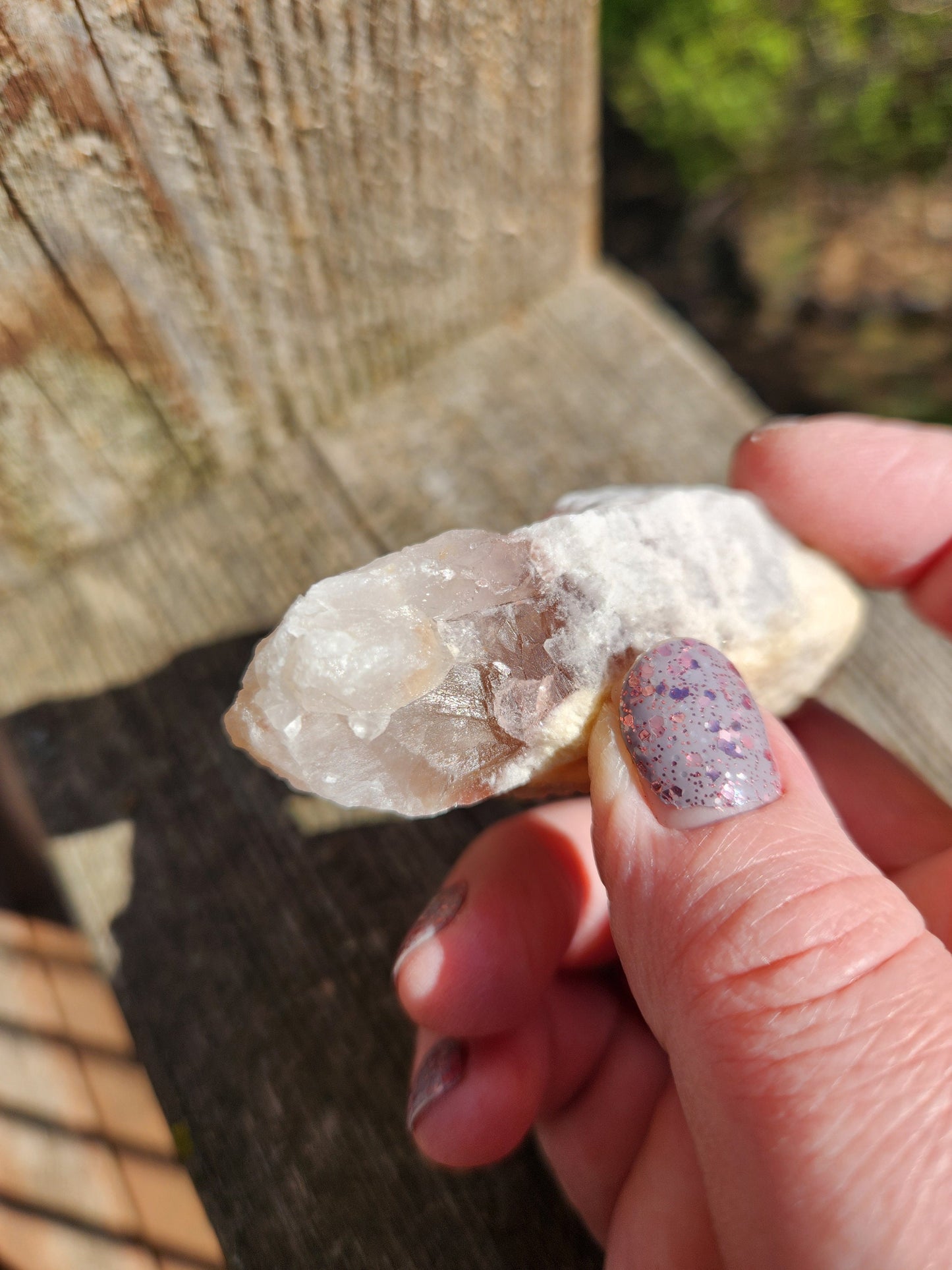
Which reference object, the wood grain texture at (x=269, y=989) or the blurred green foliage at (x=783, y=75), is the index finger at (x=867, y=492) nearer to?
the wood grain texture at (x=269, y=989)

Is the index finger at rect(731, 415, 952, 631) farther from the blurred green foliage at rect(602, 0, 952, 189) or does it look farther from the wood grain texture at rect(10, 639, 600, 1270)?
the blurred green foliage at rect(602, 0, 952, 189)

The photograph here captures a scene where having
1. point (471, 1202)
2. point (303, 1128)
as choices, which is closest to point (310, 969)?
point (303, 1128)

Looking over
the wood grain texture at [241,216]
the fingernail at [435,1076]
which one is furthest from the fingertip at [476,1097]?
the wood grain texture at [241,216]

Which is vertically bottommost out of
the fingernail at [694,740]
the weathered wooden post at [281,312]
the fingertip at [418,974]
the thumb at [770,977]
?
the fingertip at [418,974]

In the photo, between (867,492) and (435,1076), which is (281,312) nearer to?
(867,492)

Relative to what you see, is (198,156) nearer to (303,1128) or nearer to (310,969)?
(310,969)

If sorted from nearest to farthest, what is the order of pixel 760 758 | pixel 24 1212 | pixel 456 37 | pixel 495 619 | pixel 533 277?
pixel 760 758, pixel 495 619, pixel 456 37, pixel 24 1212, pixel 533 277
